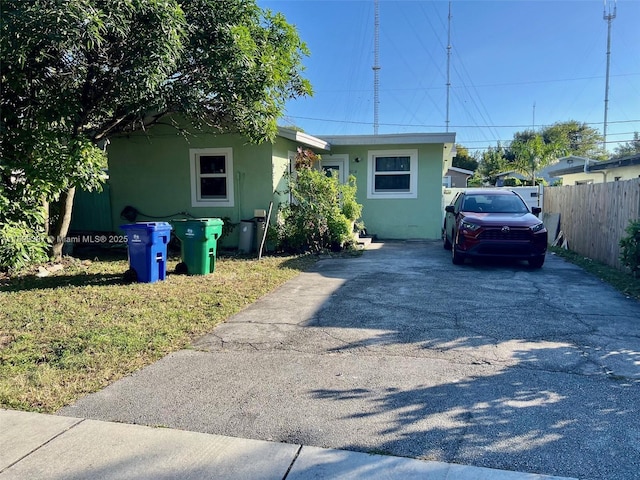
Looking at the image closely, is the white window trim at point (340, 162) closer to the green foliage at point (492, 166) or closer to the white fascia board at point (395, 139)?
the white fascia board at point (395, 139)

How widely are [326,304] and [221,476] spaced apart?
3.91m

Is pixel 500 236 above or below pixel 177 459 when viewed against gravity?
above

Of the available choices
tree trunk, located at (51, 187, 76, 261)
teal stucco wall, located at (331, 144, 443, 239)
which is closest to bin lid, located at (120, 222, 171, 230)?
tree trunk, located at (51, 187, 76, 261)

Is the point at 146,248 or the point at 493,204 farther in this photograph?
the point at 493,204

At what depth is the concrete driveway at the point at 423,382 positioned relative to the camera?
115 inches

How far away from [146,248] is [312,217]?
4439 mm

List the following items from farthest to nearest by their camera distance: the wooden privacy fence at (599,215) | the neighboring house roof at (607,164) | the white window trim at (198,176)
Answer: the neighboring house roof at (607,164), the white window trim at (198,176), the wooden privacy fence at (599,215)

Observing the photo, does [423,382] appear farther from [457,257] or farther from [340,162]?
[340,162]

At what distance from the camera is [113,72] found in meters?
7.35

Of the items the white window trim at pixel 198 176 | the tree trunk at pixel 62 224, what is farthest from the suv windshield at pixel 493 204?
the tree trunk at pixel 62 224

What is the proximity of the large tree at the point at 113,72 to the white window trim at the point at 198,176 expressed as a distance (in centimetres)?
261

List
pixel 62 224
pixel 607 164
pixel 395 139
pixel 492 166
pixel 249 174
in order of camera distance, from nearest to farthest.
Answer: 1. pixel 62 224
2. pixel 249 174
3. pixel 395 139
4. pixel 607 164
5. pixel 492 166

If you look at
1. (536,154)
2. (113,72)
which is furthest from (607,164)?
(113,72)

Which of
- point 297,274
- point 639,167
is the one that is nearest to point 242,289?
point 297,274
